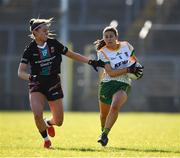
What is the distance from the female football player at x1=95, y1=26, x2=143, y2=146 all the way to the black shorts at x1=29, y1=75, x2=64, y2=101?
2.47ft

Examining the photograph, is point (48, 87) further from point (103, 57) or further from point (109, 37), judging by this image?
point (109, 37)

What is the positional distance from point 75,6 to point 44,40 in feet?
67.4

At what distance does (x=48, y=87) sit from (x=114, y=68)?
1.05m

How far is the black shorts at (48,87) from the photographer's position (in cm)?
1071

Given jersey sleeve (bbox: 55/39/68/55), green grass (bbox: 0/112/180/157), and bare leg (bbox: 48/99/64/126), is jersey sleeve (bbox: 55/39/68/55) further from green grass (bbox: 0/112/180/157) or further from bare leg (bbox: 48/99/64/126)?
green grass (bbox: 0/112/180/157)

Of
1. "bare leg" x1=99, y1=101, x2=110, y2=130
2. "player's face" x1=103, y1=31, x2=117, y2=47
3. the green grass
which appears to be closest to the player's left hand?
"player's face" x1=103, y1=31, x2=117, y2=47

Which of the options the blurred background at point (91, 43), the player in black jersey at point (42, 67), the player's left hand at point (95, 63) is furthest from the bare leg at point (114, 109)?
the blurred background at point (91, 43)

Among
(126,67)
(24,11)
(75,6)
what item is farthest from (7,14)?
(126,67)

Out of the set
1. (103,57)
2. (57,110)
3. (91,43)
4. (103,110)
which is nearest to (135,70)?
(103,57)

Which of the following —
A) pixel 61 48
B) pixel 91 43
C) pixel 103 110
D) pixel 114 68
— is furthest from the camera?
pixel 91 43

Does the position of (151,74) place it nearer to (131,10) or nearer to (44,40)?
(131,10)

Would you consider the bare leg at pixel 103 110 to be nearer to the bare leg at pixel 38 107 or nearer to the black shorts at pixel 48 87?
the black shorts at pixel 48 87

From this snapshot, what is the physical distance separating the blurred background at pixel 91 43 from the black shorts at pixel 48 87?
15.9 meters

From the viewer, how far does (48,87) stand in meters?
10.8
